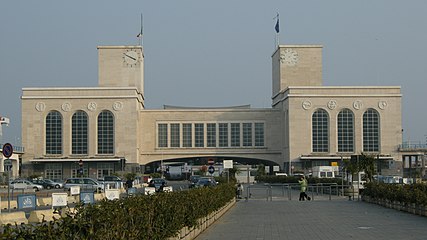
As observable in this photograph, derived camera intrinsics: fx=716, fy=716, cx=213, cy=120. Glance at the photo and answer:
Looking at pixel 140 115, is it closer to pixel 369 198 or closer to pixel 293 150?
pixel 293 150

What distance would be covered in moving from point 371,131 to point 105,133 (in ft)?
134

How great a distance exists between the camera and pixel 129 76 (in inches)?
4855

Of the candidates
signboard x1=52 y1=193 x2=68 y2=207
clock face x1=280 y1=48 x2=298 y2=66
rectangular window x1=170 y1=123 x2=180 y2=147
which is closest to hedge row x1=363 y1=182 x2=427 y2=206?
signboard x1=52 y1=193 x2=68 y2=207

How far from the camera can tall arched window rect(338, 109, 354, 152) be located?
110 m

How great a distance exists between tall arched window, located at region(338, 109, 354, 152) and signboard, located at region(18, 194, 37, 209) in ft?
274

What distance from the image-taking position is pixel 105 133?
110 m

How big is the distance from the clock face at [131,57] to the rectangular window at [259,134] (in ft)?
78.4

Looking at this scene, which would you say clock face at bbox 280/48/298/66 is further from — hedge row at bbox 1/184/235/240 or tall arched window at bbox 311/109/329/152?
hedge row at bbox 1/184/235/240

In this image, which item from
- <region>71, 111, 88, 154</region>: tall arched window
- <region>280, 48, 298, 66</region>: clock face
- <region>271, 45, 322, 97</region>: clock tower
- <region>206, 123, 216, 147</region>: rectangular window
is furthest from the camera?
<region>280, 48, 298, 66</region>: clock face

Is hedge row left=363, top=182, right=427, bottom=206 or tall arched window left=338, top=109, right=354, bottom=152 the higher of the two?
tall arched window left=338, top=109, right=354, bottom=152

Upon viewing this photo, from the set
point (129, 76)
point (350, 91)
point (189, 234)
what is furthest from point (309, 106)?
point (189, 234)

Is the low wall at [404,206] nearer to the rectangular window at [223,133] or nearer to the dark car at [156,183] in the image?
the dark car at [156,183]

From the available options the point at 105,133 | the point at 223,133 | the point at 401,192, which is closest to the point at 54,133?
the point at 105,133

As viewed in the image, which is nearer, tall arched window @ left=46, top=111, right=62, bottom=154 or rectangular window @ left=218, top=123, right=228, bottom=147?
tall arched window @ left=46, top=111, right=62, bottom=154
